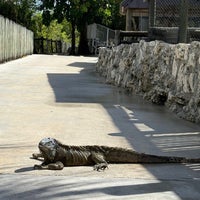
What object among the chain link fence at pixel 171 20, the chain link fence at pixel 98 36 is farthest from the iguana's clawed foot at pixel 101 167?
the chain link fence at pixel 98 36

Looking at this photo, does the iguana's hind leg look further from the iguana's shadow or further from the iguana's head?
the iguana's shadow

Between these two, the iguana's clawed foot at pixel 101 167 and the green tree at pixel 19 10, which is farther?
the green tree at pixel 19 10

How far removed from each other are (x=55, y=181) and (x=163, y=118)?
5.37m

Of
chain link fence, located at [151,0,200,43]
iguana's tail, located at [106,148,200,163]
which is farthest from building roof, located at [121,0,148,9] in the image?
iguana's tail, located at [106,148,200,163]

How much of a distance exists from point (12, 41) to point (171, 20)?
1840 cm

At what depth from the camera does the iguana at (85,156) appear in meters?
6.14

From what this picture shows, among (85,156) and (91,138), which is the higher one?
(85,156)

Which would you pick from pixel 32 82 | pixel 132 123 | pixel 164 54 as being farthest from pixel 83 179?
pixel 32 82

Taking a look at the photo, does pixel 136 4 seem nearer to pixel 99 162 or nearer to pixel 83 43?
pixel 83 43

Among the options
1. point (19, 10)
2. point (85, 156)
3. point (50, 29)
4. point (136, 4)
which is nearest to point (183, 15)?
point (85, 156)

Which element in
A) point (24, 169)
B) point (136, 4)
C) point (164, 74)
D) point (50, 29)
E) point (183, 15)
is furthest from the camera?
point (50, 29)

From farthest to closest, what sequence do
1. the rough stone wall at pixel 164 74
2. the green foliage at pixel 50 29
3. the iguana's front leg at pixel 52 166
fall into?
1. the green foliage at pixel 50 29
2. the rough stone wall at pixel 164 74
3. the iguana's front leg at pixel 52 166

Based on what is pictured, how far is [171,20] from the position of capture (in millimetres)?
13938

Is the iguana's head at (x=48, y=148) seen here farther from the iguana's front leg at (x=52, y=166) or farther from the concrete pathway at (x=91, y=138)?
the concrete pathway at (x=91, y=138)
